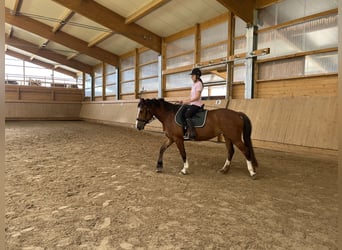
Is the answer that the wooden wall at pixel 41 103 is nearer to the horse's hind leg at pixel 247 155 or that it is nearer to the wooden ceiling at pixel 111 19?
the wooden ceiling at pixel 111 19

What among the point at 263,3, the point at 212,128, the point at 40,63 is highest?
the point at 40,63

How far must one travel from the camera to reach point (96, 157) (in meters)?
4.66

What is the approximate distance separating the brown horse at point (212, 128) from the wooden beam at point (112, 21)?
624 cm

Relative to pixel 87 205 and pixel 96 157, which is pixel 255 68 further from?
pixel 87 205

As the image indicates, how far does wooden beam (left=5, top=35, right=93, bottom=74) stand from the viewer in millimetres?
14320

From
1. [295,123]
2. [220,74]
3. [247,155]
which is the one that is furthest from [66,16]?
[247,155]

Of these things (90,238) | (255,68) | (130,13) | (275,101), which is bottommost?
(90,238)

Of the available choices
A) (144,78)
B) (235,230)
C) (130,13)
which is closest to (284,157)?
(235,230)

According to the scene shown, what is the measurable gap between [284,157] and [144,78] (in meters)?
8.17

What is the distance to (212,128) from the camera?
12.2 ft

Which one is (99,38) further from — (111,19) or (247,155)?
(247,155)

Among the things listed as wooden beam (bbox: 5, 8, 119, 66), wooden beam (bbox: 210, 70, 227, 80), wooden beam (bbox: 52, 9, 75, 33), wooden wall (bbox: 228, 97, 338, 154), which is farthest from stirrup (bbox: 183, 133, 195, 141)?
wooden beam (bbox: 5, 8, 119, 66)

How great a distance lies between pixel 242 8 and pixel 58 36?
9.30 metres

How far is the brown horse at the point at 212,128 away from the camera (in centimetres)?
355
